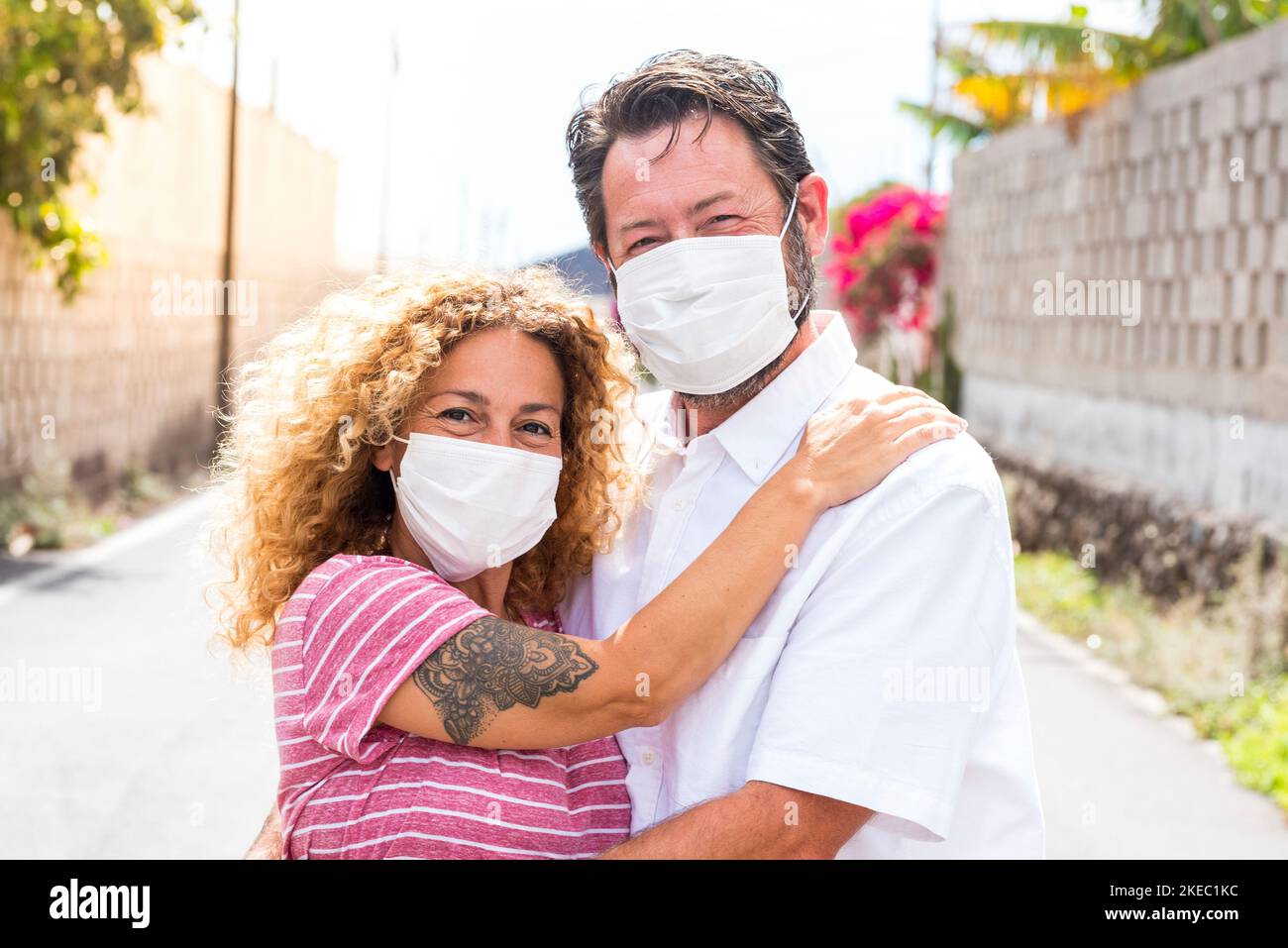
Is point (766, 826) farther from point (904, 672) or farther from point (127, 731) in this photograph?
point (127, 731)

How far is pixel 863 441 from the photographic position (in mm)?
2494

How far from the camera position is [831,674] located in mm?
2293

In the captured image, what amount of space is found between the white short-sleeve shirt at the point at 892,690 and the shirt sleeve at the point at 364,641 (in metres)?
0.44

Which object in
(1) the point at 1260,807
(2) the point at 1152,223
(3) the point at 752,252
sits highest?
(2) the point at 1152,223

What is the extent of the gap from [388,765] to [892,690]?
86cm

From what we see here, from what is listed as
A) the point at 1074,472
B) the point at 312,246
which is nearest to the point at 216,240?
the point at 312,246

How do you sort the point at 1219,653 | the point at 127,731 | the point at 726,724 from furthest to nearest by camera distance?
the point at 1219,653, the point at 127,731, the point at 726,724

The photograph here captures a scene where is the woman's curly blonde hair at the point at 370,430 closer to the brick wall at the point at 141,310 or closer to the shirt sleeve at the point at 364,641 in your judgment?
the shirt sleeve at the point at 364,641

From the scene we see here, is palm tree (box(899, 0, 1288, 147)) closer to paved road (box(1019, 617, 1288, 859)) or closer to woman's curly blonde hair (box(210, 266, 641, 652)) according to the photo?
paved road (box(1019, 617, 1288, 859))

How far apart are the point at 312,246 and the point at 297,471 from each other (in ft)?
94.3

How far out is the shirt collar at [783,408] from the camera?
8.91 ft

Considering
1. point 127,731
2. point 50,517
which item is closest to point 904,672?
point 127,731

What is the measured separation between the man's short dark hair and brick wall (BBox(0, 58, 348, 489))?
28.8 feet
